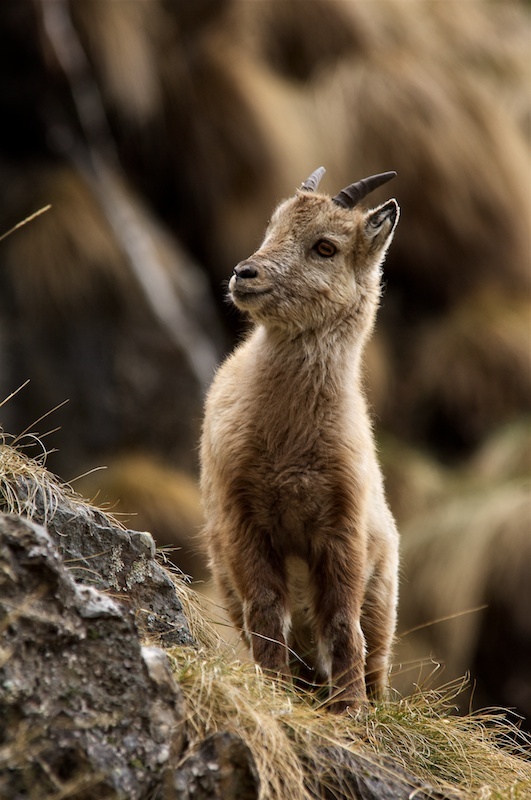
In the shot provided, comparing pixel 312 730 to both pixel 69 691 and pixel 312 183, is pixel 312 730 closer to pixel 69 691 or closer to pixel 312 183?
pixel 69 691

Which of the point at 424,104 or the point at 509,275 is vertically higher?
the point at 424,104

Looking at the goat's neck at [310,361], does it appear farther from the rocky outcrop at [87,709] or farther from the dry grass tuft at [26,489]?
the rocky outcrop at [87,709]

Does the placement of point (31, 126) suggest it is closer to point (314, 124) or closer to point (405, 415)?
point (314, 124)

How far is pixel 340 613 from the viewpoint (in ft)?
18.5

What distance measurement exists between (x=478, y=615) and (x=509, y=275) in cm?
560

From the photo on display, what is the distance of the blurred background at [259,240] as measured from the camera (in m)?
12.6

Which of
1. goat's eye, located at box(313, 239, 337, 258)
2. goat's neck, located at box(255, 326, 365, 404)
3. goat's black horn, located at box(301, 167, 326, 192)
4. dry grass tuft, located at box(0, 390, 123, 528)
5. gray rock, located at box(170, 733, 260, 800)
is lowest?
gray rock, located at box(170, 733, 260, 800)

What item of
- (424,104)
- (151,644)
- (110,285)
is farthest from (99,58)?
(151,644)

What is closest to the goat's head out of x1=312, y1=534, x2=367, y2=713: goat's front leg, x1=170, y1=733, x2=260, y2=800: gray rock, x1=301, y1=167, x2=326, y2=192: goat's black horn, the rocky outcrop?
x1=301, y1=167, x2=326, y2=192: goat's black horn

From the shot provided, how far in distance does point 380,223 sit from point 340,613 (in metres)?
2.24

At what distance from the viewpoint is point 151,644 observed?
4.74 meters

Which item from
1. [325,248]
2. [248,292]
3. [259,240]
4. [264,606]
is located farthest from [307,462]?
[259,240]

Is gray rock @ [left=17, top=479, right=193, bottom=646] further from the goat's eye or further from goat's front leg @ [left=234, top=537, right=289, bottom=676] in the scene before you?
the goat's eye

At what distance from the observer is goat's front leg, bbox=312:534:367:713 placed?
559cm
